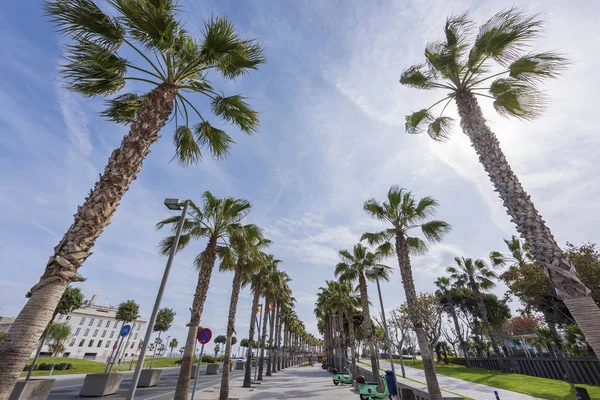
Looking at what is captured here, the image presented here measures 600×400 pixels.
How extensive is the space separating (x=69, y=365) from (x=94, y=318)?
51026mm

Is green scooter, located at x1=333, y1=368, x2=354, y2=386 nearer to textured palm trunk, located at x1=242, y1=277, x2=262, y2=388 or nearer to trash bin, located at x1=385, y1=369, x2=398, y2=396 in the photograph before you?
textured palm trunk, located at x1=242, y1=277, x2=262, y2=388

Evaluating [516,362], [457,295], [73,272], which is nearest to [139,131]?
[73,272]

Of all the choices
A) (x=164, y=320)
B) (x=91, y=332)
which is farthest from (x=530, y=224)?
(x=91, y=332)

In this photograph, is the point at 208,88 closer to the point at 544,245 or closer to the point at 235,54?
the point at 235,54

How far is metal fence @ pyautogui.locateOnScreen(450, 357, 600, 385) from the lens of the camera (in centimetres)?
1883

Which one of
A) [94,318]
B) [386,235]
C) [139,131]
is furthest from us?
[94,318]

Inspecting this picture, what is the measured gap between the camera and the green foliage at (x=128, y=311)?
4081cm

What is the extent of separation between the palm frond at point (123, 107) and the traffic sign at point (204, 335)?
820cm

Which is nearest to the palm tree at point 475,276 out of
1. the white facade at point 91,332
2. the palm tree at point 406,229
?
the palm tree at point 406,229

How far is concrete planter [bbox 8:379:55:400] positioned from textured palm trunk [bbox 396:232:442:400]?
15147mm

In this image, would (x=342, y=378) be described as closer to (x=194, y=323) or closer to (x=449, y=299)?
(x=194, y=323)

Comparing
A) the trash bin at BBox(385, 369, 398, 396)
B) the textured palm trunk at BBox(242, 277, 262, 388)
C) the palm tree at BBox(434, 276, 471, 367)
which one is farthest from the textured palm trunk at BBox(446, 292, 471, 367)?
the trash bin at BBox(385, 369, 398, 396)

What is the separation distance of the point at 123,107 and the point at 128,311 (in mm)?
45630

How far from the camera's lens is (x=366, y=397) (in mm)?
12070
